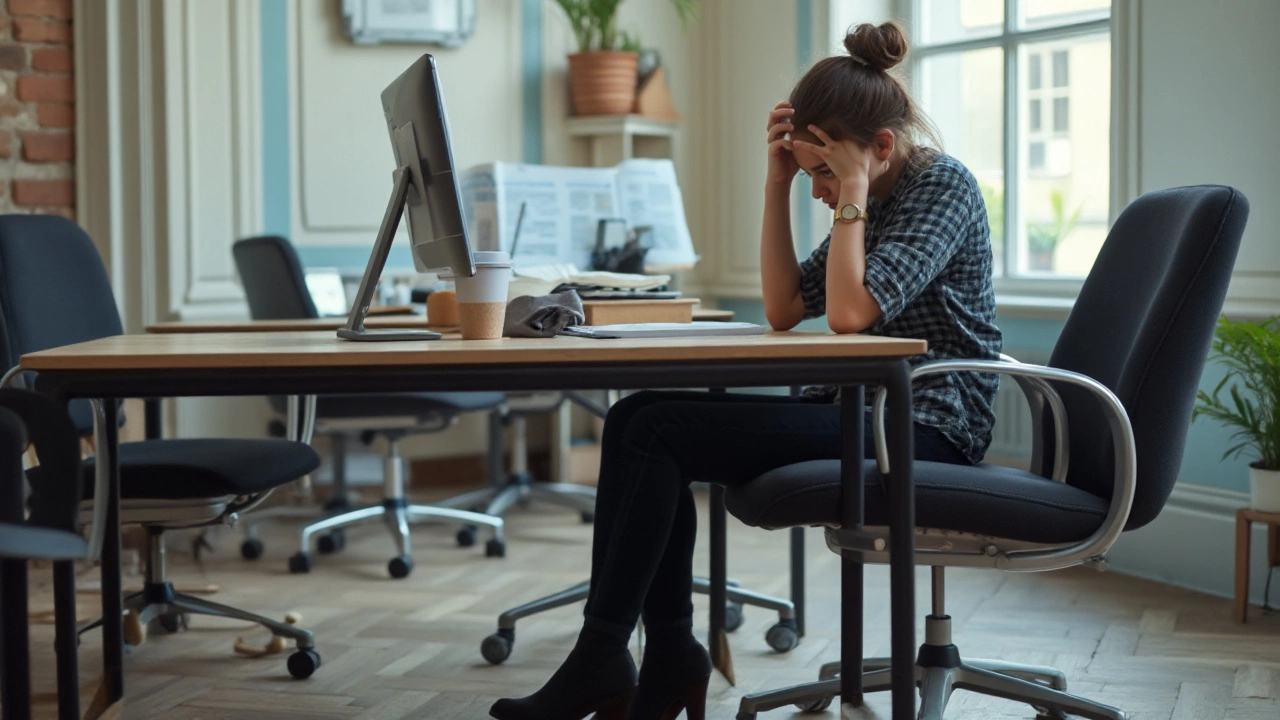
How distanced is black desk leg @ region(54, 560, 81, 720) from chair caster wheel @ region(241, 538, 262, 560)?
1.88m

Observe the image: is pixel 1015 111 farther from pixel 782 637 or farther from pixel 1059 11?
pixel 782 637

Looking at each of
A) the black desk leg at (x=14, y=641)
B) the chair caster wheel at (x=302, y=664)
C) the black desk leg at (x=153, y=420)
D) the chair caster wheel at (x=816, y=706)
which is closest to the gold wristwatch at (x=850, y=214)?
the chair caster wheel at (x=816, y=706)

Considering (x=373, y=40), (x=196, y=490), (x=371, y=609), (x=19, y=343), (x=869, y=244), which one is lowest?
(x=371, y=609)

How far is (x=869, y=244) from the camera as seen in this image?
2059mm

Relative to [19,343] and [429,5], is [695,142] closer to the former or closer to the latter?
[429,5]

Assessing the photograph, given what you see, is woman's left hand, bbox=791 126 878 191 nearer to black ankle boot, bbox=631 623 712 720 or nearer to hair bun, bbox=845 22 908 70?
hair bun, bbox=845 22 908 70

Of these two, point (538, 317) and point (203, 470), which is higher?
point (538, 317)

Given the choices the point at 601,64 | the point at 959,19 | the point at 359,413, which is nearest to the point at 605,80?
the point at 601,64

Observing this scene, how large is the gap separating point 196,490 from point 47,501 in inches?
26.6

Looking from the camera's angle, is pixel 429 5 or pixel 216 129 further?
pixel 429 5

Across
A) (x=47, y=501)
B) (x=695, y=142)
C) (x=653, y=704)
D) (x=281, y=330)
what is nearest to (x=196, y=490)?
Answer: (x=281, y=330)

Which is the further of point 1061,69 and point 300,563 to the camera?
point 1061,69

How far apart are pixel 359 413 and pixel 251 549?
0.49 meters

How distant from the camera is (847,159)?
188 cm
